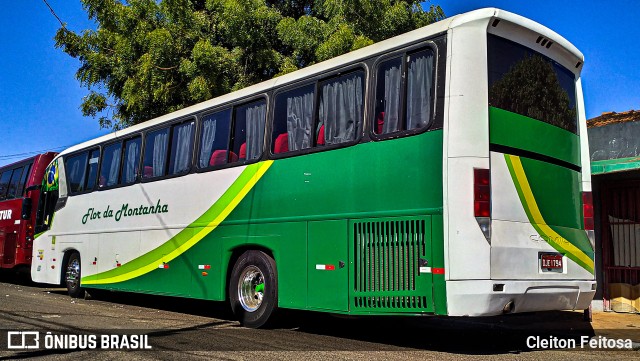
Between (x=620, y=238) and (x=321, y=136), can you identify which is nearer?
(x=321, y=136)

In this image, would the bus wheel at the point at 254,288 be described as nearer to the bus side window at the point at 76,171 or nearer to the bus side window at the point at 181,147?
the bus side window at the point at 181,147

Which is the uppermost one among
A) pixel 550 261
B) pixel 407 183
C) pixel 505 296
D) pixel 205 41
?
pixel 205 41

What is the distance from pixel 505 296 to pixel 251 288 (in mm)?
3750

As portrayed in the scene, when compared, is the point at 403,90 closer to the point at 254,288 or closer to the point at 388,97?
the point at 388,97

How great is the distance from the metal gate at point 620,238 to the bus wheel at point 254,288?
6888mm

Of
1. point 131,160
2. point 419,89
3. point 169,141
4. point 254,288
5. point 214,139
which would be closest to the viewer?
point 419,89

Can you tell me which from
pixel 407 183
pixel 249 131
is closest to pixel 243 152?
pixel 249 131

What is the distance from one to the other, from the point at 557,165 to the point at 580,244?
982 mm

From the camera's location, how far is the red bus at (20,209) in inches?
656

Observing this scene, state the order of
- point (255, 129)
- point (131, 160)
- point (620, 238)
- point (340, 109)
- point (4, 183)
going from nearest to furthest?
point (340, 109)
point (255, 129)
point (620, 238)
point (131, 160)
point (4, 183)

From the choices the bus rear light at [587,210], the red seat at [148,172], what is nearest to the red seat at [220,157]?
the red seat at [148,172]

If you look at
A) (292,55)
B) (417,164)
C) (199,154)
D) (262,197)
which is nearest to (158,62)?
(292,55)

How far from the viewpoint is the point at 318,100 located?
792 centimetres

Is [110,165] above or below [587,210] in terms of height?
above
